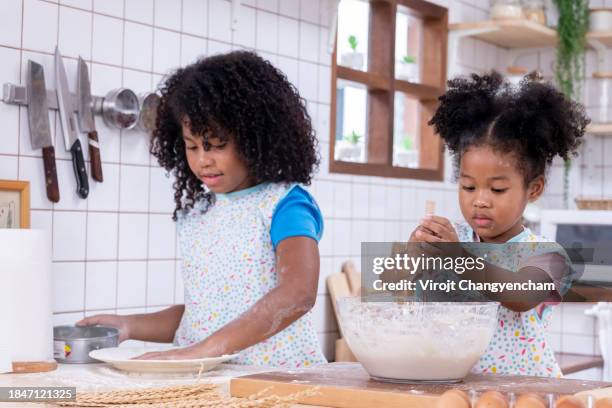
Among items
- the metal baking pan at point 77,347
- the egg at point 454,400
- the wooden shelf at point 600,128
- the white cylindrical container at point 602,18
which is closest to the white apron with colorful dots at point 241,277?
the metal baking pan at point 77,347

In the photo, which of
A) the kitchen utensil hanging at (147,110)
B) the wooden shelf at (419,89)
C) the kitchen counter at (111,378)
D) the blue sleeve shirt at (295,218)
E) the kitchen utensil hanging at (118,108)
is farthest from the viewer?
the wooden shelf at (419,89)

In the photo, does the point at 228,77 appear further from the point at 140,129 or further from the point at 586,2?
the point at 586,2

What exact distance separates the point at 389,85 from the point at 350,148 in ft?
1.00

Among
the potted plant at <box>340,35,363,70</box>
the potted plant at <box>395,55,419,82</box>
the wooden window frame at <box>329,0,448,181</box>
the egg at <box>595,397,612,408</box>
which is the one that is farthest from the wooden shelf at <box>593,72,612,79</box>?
the egg at <box>595,397,612,408</box>

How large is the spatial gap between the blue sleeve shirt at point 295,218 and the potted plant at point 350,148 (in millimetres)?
1333

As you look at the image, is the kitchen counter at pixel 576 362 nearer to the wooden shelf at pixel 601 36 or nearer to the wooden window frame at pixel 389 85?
the wooden window frame at pixel 389 85

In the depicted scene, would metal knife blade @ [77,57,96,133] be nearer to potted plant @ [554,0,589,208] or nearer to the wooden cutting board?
the wooden cutting board

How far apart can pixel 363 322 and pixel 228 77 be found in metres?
0.74

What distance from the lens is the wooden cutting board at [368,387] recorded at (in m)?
1.14

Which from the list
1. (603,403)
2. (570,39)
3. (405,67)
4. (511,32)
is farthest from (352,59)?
(603,403)

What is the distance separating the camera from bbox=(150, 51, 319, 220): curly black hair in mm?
1752

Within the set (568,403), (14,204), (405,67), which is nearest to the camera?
(568,403)

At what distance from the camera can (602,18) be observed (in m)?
3.55

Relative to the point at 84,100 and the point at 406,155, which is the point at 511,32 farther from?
the point at 84,100
